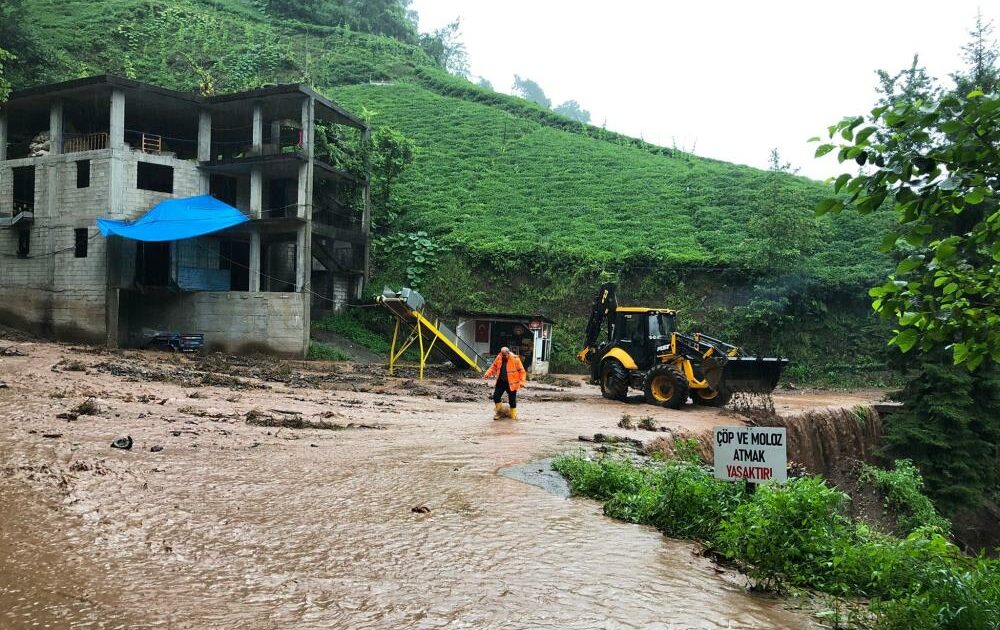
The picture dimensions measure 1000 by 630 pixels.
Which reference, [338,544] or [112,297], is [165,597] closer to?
[338,544]

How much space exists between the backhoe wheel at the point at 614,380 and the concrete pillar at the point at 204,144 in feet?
67.7

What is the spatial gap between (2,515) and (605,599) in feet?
16.8

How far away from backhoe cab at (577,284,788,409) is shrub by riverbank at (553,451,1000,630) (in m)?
12.0

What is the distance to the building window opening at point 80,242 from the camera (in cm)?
2880

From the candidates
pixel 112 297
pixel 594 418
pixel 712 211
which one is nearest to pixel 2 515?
pixel 594 418

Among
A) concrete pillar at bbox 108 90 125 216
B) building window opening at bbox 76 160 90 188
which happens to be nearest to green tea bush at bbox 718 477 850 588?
concrete pillar at bbox 108 90 125 216

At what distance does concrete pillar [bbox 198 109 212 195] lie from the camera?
30.8m

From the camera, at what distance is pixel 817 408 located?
70.1 ft

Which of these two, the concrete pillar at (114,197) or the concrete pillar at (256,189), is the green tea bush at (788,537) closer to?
the concrete pillar at (256,189)

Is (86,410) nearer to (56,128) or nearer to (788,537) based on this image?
(788,537)

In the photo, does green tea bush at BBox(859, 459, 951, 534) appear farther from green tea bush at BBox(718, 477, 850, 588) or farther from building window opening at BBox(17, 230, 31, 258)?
building window opening at BBox(17, 230, 31, 258)

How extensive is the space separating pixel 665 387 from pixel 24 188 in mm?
29730

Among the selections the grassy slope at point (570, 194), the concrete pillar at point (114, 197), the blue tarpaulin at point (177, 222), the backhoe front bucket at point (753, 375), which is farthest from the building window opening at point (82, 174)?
the backhoe front bucket at point (753, 375)

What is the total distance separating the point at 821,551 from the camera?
551 centimetres
